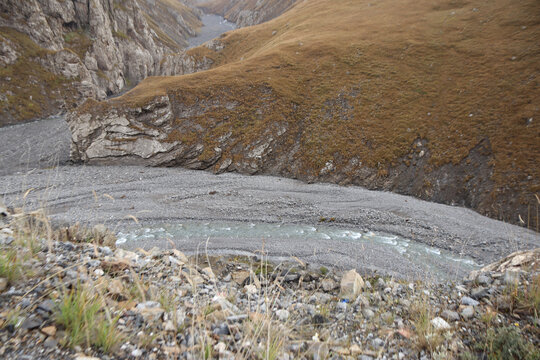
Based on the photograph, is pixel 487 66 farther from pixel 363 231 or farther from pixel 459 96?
pixel 363 231

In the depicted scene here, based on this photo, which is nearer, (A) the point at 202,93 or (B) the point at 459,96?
(B) the point at 459,96

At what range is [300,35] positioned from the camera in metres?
73.0

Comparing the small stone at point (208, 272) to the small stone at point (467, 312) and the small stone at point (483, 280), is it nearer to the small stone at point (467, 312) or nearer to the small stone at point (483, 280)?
the small stone at point (467, 312)

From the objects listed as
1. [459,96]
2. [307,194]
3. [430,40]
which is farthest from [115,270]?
[430,40]

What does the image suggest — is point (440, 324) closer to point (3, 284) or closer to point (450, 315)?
point (450, 315)

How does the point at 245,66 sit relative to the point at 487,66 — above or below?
above

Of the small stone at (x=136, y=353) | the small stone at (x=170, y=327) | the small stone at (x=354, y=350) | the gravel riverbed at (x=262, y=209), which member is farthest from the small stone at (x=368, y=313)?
the gravel riverbed at (x=262, y=209)

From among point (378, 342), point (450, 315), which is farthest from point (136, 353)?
point (450, 315)

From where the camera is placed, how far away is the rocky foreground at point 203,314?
11.1ft

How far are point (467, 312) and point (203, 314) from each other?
24.1ft

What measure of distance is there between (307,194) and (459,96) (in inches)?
1268

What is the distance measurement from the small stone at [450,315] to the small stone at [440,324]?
0.51 metres

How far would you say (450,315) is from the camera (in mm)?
6664

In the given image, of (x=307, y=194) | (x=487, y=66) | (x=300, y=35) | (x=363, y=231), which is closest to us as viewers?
(x=363, y=231)
